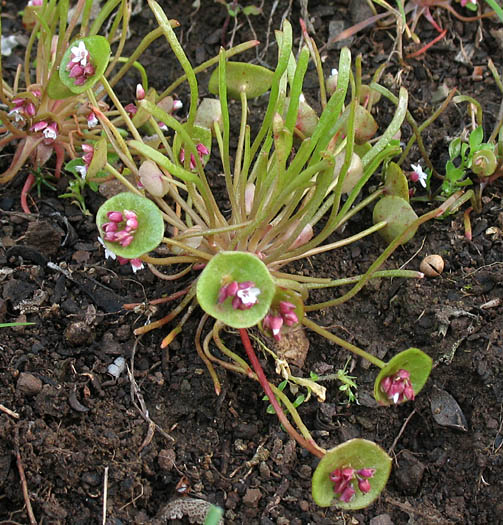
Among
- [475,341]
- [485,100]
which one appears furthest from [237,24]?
[475,341]

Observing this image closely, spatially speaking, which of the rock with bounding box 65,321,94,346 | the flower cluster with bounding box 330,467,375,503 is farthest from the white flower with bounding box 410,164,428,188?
the rock with bounding box 65,321,94,346

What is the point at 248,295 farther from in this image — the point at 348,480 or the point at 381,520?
the point at 381,520

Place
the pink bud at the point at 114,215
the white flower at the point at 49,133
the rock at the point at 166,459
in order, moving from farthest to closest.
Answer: the white flower at the point at 49,133 < the rock at the point at 166,459 < the pink bud at the point at 114,215

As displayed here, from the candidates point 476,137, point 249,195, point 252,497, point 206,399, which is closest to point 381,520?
point 252,497

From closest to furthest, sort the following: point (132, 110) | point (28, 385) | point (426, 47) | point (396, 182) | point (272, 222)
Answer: point (28, 385) → point (272, 222) → point (396, 182) → point (132, 110) → point (426, 47)

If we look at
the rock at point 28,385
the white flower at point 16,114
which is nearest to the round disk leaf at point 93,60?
the white flower at point 16,114

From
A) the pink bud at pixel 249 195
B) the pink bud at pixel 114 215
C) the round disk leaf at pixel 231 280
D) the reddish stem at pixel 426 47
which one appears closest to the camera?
the round disk leaf at pixel 231 280

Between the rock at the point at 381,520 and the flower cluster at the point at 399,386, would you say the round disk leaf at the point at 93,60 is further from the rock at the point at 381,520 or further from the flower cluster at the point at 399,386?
the rock at the point at 381,520
